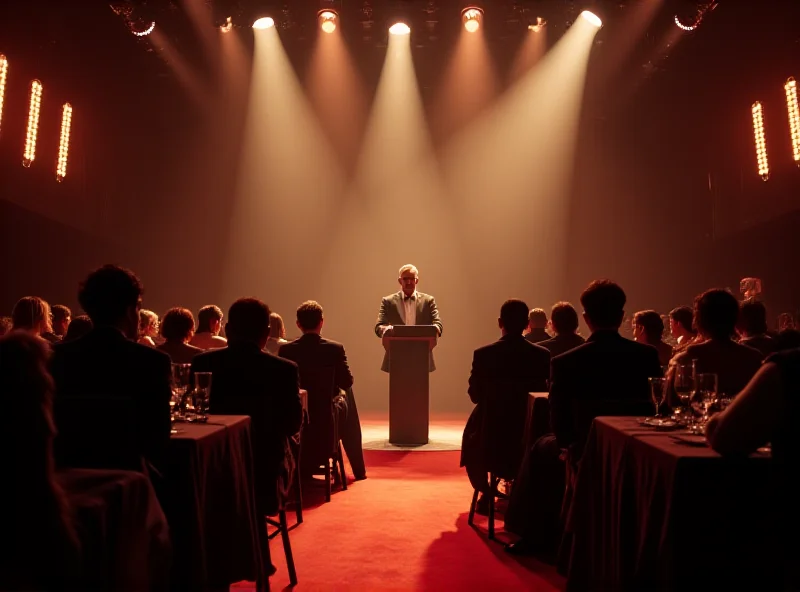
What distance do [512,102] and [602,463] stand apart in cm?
847

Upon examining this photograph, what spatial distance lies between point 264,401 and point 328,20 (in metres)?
7.77

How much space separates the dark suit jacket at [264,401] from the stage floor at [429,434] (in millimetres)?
3740

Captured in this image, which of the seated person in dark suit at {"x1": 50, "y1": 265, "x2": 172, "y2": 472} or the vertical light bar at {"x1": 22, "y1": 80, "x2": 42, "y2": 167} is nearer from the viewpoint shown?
the seated person in dark suit at {"x1": 50, "y1": 265, "x2": 172, "y2": 472}

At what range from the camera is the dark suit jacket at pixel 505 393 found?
3.91 metres

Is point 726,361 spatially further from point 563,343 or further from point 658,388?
point 563,343

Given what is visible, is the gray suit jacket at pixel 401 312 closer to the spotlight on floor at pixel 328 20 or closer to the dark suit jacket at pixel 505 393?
the dark suit jacket at pixel 505 393

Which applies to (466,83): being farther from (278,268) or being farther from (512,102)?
(278,268)

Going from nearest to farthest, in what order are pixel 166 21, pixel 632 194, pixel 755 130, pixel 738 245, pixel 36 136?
pixel 36 136 → pixel 755 130 → pixel 738 245 → pixel 166 21 → pixel 632 194

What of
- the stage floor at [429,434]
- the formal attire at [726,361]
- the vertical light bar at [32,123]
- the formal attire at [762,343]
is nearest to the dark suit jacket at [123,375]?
the formal attire at [726,361]

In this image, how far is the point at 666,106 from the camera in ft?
32.3

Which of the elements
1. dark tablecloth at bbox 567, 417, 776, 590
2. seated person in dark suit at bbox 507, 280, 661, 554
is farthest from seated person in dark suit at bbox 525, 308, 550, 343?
dark tablecloth at bbox 567, 417, 776, 590

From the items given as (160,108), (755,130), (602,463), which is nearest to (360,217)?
(160,108)

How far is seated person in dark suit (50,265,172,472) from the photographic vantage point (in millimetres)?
2109

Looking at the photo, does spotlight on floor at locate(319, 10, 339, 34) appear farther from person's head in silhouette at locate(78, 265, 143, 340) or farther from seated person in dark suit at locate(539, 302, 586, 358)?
person's head in silhouette at locate(78, 265, 143, 340)
